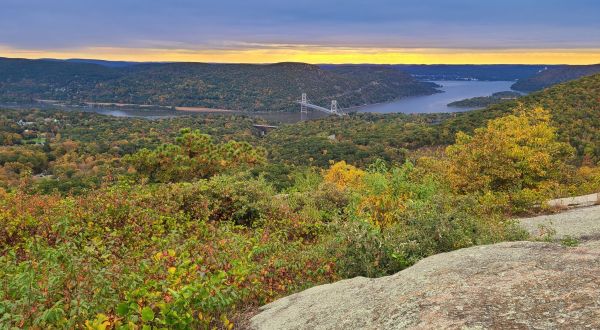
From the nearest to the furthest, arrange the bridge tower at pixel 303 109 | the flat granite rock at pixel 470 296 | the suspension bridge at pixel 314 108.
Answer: the flat granite rock at pixel 470 296 < the suspension bridge at pixel 314 108 < the bridge tower at pixel 303 109

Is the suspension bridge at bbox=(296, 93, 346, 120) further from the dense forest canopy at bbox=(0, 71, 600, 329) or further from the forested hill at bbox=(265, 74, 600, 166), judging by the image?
the dense forest canopy at bbox=(0, 71, 600, 329)

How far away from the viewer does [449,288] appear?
4.41 metres

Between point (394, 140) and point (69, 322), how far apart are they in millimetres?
69025

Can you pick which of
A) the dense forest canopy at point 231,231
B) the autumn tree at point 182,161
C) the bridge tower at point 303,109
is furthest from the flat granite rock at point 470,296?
the bridge tower at point 303,109

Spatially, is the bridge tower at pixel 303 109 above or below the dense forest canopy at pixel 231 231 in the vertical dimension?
below

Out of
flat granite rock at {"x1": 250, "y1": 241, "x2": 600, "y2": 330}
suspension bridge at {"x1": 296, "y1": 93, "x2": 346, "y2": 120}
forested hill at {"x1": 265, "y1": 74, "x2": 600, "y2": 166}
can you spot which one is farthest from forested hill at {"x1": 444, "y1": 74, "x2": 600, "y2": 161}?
suspension bridge at {"x1": 296, "y1": 93, "x2": 346, "y2": 120}

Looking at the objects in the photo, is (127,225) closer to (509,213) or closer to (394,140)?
(509,213)

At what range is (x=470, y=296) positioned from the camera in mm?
4121

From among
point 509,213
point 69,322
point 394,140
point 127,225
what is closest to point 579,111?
point 394,140

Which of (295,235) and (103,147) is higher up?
(295,235)

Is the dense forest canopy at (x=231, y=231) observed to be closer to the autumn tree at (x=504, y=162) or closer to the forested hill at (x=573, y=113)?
the autumn tree at (x=504, y=162)

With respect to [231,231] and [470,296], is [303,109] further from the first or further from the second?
[470,296]

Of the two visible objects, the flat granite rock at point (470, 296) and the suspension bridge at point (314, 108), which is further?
the suspension bridge at point (314, 108)

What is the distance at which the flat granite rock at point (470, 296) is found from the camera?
367 cm
